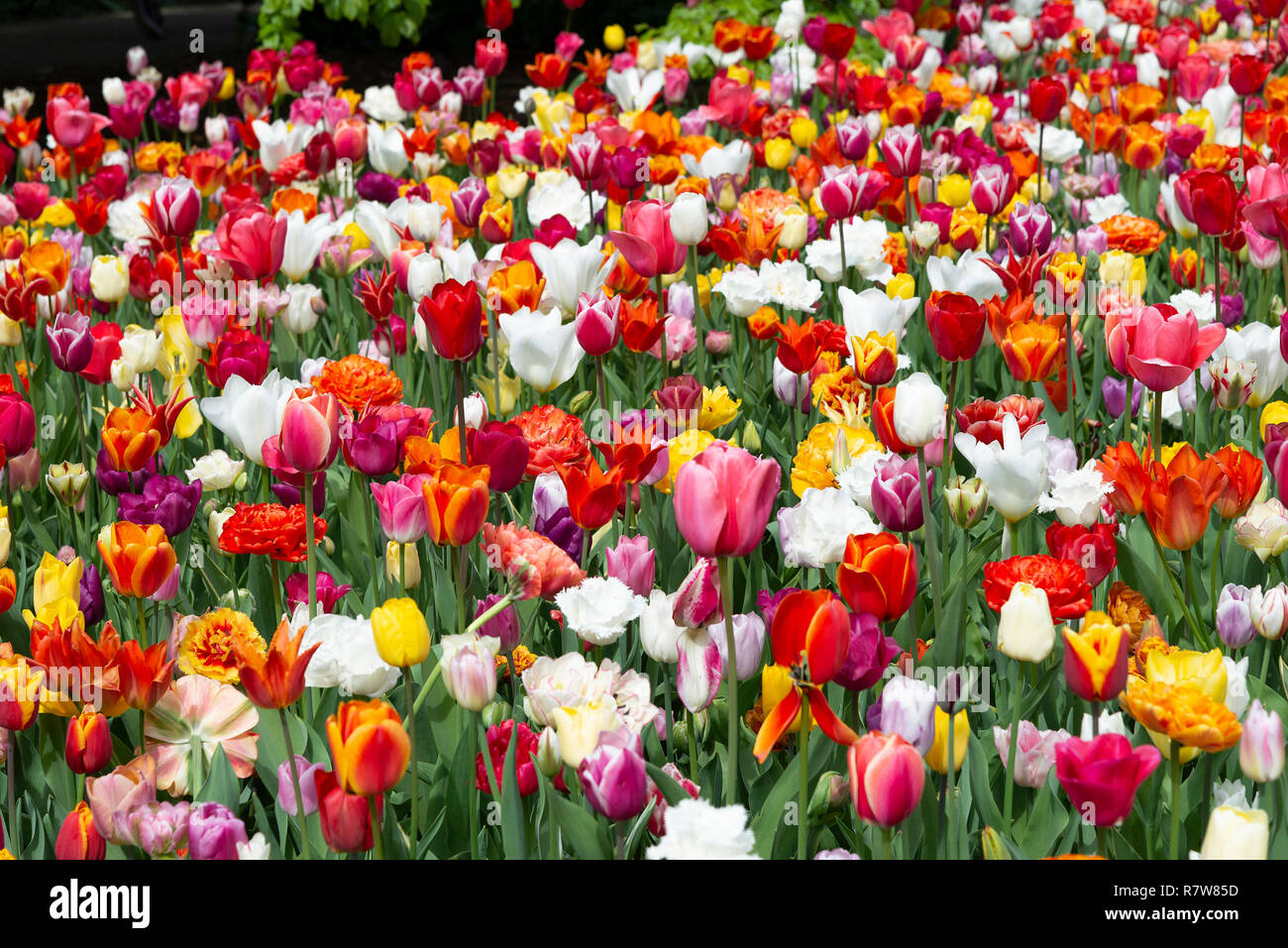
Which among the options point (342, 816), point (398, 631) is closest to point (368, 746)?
point (342, 816)

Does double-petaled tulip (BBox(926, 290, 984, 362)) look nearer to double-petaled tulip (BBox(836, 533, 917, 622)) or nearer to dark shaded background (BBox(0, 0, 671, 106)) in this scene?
double-petaled tulip (BBox(836, 533, 917, 622))

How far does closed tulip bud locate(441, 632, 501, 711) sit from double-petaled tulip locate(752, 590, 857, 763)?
14.3 inches

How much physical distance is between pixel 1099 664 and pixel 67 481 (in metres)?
1.94

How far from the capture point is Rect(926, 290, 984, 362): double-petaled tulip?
2260mm

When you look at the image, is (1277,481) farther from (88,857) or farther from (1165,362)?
(88,857)

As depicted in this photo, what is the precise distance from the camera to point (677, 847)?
1.28 meters

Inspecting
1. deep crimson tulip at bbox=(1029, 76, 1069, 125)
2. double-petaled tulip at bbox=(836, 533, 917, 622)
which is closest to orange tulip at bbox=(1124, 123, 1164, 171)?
deep crimson tulip at bbox=(1029, 76, 1069, 125)

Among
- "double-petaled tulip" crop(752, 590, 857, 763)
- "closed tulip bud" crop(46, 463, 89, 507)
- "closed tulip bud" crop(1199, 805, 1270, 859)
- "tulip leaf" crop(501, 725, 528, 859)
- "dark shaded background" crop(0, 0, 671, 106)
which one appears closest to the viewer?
"closed tulip bud" crop(1199, 805, 1270, 859)

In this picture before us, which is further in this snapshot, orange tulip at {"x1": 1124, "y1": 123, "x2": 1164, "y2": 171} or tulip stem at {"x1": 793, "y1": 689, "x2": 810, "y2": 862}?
orange tulip at {"x1": 1124, "y1": 123, "x2": 1164, "y2": 171}

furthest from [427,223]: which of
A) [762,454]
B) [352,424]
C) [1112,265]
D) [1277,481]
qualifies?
[1277,481]

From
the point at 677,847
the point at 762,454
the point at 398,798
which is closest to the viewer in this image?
the point at 677,847

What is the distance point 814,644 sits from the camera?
1.38 metres

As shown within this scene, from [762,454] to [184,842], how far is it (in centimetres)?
162

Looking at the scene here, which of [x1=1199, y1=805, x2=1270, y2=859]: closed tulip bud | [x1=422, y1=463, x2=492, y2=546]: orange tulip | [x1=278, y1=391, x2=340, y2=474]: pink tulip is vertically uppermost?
[x1=278, y1=391, x2=340, y2=474]: pink tulip
